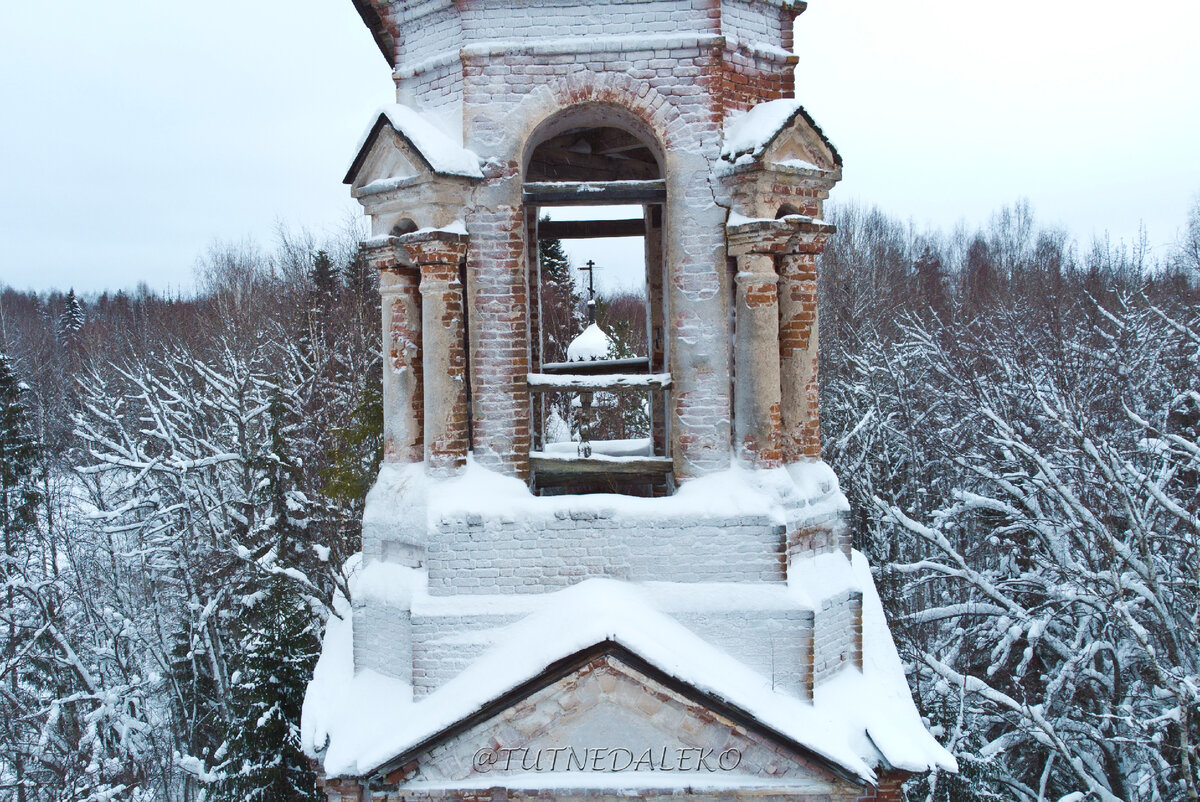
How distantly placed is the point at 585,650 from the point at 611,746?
0.56 m

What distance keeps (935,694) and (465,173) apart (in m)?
A: 9.81

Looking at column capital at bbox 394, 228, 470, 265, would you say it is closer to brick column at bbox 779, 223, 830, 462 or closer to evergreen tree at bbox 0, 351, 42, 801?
brick column at bbox 779, 223, 830, 462

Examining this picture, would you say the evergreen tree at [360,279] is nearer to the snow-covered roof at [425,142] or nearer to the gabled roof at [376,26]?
the gabled roof at [376,26]

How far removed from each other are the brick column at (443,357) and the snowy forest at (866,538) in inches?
228

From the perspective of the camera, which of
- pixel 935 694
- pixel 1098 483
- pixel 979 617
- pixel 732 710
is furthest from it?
pixel 979 617

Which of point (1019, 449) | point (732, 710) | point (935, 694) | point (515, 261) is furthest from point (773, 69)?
point (935, 694)

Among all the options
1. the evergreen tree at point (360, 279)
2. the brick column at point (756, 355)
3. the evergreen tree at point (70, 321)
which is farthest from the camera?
the evergreen tree at point (70, 321)

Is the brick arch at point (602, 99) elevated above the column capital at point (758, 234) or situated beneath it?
elevated above

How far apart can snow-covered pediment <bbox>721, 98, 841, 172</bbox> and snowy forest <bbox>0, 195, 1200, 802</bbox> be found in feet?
18.8

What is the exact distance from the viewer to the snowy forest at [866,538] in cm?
932

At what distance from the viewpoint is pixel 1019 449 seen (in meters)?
9.81

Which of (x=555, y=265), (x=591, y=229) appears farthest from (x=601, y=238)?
(x=555, y=265)

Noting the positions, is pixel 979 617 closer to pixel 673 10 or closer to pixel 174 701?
pixel 673 10

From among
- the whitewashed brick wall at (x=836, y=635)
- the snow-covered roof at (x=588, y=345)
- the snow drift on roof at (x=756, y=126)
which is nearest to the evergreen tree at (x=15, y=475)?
the snow-covered roof at (x=588, y=345)
